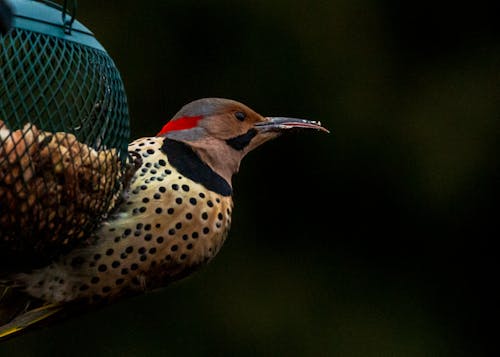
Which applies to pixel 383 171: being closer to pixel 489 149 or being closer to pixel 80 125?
pixel 489 149

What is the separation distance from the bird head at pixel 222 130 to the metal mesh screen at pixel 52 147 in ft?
1.39

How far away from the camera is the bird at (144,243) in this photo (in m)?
3.30

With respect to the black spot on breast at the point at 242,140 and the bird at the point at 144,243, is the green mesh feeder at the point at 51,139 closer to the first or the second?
the bird at the point at 144,243

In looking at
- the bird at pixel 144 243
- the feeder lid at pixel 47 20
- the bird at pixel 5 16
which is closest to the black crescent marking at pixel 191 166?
the bird at pixel 144 243

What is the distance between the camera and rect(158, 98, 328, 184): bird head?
358 cm

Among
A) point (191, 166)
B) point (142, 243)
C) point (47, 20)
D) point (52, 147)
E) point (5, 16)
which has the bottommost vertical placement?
point (142, 243)

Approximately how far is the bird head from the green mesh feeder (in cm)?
43

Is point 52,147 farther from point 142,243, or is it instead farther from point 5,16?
point 5,16

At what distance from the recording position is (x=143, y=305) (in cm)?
662

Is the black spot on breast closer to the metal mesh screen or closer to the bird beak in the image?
the bird beak

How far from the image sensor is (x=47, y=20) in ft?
9.81

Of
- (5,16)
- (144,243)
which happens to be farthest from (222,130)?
(5,16)

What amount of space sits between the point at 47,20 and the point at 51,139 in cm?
29

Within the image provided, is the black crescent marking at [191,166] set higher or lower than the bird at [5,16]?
lower
